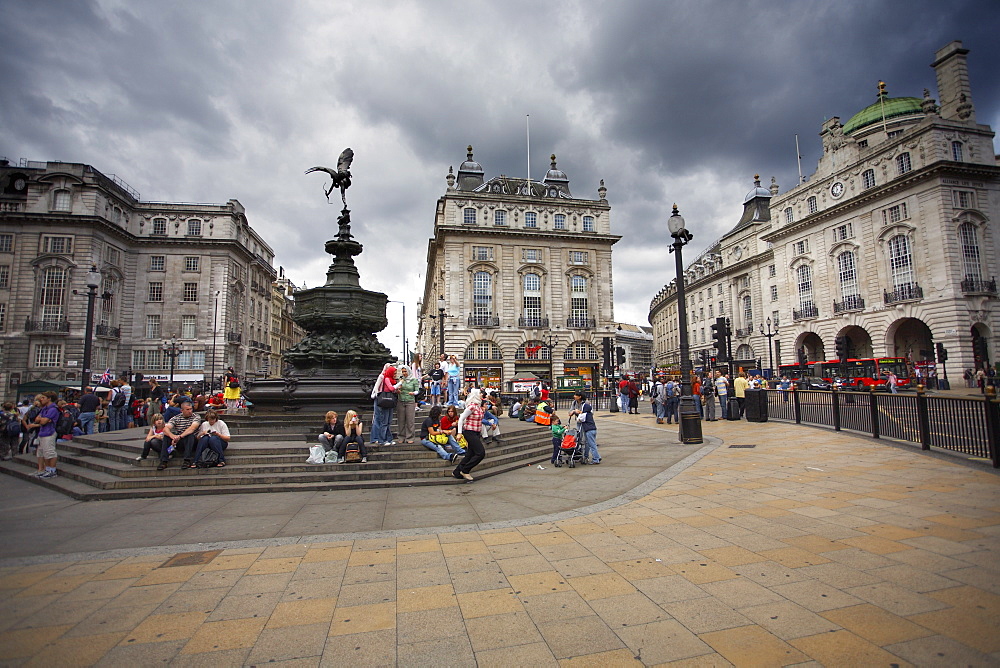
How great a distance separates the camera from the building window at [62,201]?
4259cm

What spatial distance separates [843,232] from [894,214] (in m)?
4.31

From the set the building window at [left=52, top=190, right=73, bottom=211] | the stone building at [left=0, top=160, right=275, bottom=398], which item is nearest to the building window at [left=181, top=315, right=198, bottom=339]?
the stone building at [left=0, top=160, right=275, bottom=398]

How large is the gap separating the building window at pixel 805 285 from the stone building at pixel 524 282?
60.1ft

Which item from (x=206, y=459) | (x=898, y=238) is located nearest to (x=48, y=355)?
(x=206, y=459)

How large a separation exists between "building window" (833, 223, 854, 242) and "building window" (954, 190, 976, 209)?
7125 mm

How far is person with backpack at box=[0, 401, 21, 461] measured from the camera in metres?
11.3

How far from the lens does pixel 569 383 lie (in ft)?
164

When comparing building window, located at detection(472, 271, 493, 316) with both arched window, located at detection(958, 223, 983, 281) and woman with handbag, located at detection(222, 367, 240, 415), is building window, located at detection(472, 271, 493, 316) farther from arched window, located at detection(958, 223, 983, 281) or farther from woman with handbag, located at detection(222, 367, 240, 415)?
arched window, located at detection(958, 223, 983, 281)

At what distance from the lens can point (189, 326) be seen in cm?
4825

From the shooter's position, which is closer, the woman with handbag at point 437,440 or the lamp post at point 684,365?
the woman with handbag at point 437,440

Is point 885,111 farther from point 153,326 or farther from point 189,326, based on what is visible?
point 153,326

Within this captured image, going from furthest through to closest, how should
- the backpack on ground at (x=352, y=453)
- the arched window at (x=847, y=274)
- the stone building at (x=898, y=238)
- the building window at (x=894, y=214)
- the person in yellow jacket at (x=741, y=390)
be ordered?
the arched window at (x=847, y=274) < the building window at (x=894, y=214) < the stone building at (x=898, y=238) < the person in yellow jacket at (x=741, y=390) < the backpack on ground at (x=352, y=453)

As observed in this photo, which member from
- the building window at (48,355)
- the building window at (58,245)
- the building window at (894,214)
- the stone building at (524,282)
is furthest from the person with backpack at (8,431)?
the building window at (894,214)

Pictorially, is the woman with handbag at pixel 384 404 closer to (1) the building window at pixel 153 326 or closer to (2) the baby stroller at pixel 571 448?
(2) the baby stroller at pixel 571 448
